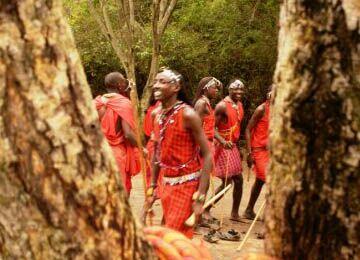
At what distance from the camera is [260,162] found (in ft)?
25.1

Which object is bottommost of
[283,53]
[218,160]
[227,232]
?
[227,232]

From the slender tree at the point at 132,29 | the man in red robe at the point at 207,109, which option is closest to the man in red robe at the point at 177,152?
the man in red robe at the point at 207,109

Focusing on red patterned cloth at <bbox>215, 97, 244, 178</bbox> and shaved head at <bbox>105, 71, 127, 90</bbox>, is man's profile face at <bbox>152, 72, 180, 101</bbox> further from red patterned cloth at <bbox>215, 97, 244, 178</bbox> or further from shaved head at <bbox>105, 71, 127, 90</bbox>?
red patterned cloth at <bbox>215, 97, 244, 178</bbox>

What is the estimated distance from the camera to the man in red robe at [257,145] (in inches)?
299

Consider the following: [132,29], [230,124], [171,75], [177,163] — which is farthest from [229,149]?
[132,29]

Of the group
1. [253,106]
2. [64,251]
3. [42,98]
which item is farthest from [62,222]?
[253,106]

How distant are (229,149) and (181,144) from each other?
3.11 m

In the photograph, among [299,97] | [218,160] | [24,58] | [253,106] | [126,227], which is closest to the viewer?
[24,58]

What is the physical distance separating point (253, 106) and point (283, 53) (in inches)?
533

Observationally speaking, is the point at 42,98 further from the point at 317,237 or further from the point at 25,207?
the point at 317,237

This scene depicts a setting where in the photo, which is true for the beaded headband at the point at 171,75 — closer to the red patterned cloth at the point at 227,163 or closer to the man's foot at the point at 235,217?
the red patterned cloth at the point at 227,163

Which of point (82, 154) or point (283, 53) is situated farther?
point (283, 53)

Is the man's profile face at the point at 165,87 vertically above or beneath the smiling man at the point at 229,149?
above

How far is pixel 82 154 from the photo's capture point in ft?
3.77
